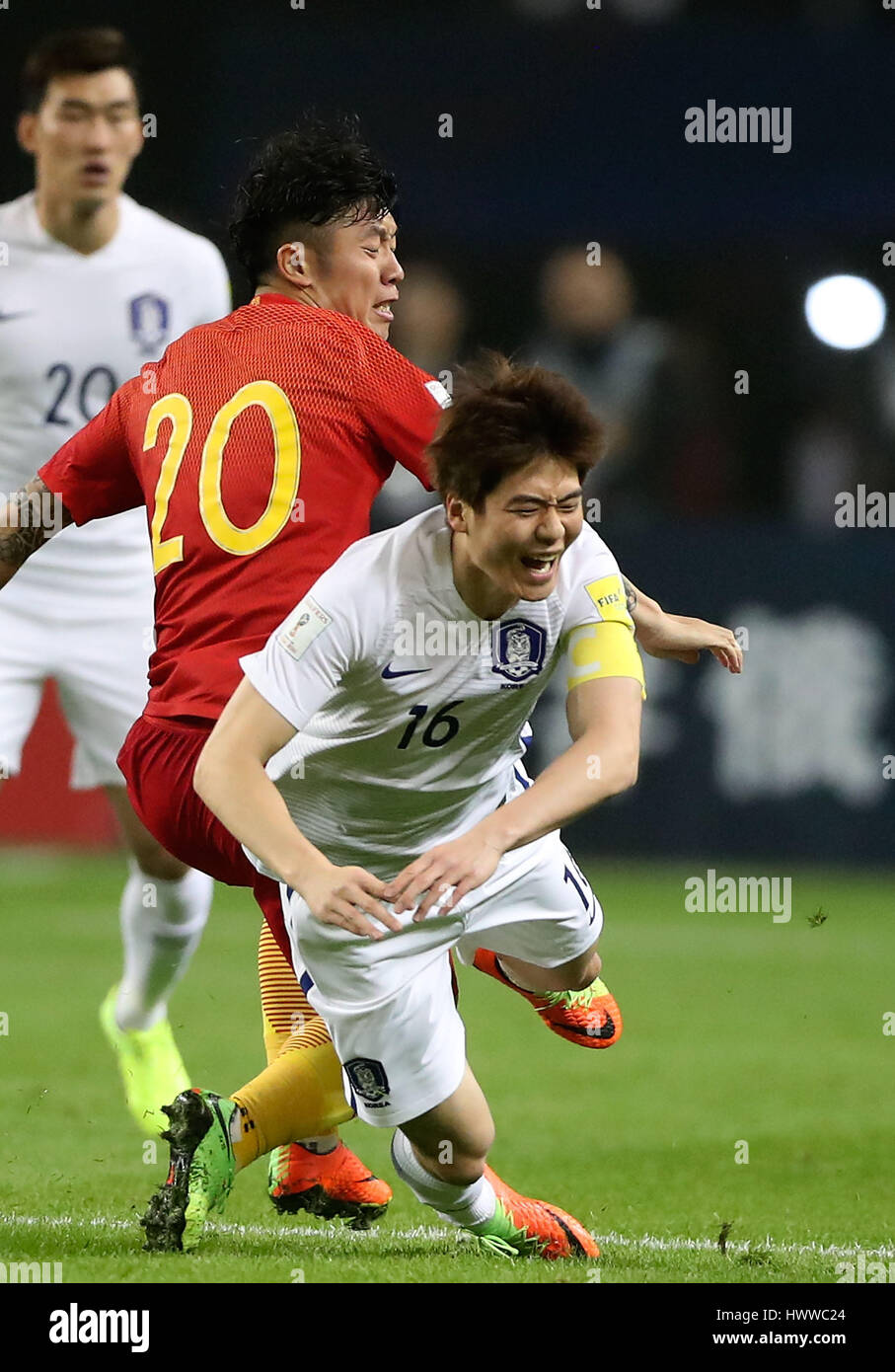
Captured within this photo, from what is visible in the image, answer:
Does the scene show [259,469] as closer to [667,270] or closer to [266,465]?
[266,465]

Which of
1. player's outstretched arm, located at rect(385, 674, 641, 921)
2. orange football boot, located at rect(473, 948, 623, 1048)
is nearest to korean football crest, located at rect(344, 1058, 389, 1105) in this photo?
player's outstretched arm, located at rect(385, 674, 641, 921)

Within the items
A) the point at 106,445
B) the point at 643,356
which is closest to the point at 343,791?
the point at 106,445

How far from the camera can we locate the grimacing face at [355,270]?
4.27 meters

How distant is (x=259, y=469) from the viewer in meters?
3.96

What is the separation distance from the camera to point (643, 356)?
11039 mm

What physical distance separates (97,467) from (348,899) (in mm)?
1481

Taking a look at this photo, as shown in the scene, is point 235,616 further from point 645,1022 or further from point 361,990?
point 645,1022

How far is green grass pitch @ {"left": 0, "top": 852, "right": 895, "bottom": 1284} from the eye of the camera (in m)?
4.06

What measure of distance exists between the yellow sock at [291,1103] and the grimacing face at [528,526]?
4.10ft

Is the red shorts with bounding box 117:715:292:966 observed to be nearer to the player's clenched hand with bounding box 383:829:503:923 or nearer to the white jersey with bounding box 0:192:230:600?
the player's clenched hand with bounding box 383:829:503:923

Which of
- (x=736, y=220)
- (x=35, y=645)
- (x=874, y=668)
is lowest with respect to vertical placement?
(x=874, y=668)

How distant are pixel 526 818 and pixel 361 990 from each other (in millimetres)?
628

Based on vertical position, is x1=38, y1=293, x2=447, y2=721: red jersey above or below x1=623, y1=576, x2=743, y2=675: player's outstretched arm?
above

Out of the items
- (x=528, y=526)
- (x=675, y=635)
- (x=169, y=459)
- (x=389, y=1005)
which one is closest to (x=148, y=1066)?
(x=389, y=1005)
